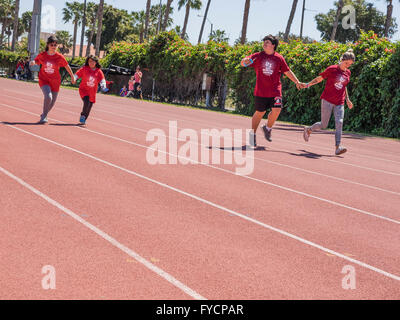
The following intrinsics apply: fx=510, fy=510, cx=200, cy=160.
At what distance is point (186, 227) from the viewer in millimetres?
4832

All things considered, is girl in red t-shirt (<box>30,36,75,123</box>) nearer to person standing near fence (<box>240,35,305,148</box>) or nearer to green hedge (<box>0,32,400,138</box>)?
person standing near fence (<box>240,35,305,148</box>)

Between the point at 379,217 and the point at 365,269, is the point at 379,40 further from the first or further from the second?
the point at 365,269

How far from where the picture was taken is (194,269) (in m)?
3.80

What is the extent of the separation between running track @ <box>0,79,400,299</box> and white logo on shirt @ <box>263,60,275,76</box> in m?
2.17

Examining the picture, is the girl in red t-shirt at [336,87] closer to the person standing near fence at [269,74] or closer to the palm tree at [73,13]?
the person standing near fence at [269,74]

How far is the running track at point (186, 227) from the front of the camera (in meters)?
3.54

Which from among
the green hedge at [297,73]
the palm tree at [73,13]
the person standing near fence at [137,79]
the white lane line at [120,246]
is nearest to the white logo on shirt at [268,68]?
the white lane line at [120,246]

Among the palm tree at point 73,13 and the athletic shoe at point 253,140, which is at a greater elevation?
the palm tree at point 73,13

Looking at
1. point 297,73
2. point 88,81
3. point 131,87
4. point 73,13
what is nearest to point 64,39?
point 73,13

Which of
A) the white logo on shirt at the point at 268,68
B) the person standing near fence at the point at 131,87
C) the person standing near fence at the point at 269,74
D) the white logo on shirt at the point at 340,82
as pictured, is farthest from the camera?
the person standing near fence at the point at 131,87

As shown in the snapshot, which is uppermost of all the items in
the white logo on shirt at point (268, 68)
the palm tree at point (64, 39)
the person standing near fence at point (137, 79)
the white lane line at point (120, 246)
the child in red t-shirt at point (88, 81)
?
the palm tree at point (64, 39)

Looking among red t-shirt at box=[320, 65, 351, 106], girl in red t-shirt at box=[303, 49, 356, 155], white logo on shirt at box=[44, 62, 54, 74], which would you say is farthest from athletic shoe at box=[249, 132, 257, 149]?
white logo on shirt at box=[44, 62, 54, 74]

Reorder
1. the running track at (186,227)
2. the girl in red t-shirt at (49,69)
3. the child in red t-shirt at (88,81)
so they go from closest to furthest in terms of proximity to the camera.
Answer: the running track at (186,227), the girl in red t-shirt at (49,69), the child in red t-shirt at (88,81)
